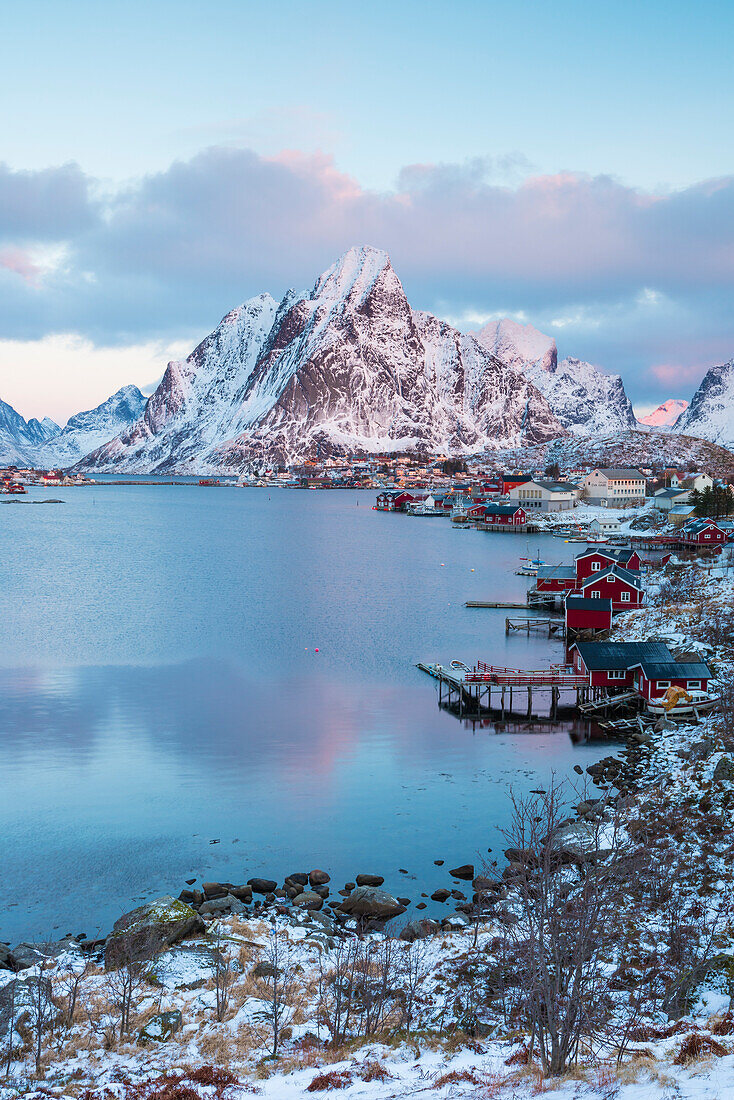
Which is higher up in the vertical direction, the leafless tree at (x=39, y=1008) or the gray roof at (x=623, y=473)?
the gray roof at (x=623, y=473)

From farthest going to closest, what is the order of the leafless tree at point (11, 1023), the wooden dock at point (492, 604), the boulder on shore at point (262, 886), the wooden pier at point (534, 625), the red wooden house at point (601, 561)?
the wooden dock at point (492, 604) < the red wooden house at point (601, 561) < the wooden pier at point (534, 625) < the boulder on shore at point (262, 886) < the leafless tree at point (11, 1023)

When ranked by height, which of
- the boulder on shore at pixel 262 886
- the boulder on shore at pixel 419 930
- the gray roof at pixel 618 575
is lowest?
the boulder on shore at pixel 262 886

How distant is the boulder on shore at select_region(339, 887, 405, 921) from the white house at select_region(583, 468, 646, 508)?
128486mm

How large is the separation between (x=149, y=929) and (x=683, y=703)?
24.6 meters

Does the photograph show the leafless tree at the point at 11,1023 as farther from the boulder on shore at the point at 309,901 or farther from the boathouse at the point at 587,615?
the boathouse at the point at 587,615

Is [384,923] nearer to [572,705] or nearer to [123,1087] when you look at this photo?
[123,1087]

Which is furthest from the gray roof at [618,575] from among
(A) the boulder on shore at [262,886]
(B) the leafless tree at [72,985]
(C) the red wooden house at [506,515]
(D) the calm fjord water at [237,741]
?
(C) the red wooden house at [506,515]

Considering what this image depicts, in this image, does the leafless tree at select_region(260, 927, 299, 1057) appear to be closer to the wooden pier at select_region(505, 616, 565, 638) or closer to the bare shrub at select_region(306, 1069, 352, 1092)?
the bare shrub at select_region(306, 1069, 352, 1092)

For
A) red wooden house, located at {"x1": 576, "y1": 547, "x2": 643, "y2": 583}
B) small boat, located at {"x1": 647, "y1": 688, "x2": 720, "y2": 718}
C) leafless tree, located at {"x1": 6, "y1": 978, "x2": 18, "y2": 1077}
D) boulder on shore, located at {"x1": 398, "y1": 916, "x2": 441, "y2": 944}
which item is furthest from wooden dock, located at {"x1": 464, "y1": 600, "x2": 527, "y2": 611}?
leafless tree, located at {"x1": 6, "y1": 978, "x2": 18, "y2": 1077}

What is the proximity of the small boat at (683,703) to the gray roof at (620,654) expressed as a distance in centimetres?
201

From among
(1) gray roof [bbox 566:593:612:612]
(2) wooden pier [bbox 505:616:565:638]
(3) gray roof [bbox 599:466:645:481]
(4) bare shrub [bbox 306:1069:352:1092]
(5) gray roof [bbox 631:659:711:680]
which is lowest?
(4) bare shrub [bbox 306:1069:352:1092]

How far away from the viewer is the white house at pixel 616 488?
141875 mm

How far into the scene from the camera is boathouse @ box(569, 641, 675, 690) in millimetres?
36375

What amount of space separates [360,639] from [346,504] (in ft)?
491
